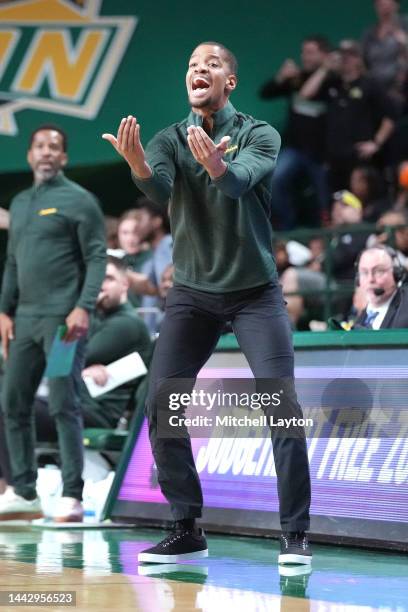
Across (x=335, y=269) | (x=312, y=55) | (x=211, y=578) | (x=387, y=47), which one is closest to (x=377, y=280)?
(x=211, y=578)

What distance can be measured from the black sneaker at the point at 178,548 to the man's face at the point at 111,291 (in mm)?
3434

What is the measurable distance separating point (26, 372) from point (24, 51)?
22.0ft

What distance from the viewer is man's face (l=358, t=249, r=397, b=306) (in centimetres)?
729

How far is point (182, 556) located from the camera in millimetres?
5422

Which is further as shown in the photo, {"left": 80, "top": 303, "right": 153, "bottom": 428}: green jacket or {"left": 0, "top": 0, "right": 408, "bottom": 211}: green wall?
{"left": 0, "top": 0, "right": 408, "bottom": 211}: green wall

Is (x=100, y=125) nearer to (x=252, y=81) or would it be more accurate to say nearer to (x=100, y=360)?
(x=252, y=81)

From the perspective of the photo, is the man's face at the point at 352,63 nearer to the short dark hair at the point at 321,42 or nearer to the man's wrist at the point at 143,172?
the short dark hair at the point at 321,42

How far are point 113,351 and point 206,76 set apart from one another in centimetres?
362

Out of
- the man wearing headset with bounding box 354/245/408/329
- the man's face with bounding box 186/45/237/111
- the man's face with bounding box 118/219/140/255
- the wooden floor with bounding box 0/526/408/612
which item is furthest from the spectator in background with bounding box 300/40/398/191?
the man's face with bounding box 186/45/237/111

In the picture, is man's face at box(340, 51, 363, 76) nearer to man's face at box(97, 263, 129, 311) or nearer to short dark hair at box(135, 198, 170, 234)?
short dark hair at box(135, 198, 170, 234)

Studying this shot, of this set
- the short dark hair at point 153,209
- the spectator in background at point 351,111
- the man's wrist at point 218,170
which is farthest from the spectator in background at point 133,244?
the man's wrist at point 218,170

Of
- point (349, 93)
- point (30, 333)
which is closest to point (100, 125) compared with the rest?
point (349, 93)

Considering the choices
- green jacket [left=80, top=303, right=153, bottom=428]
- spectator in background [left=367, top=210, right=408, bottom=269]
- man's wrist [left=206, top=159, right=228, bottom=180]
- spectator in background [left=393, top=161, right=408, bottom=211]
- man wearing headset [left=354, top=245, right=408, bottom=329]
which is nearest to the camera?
man's wrist [left=206, top=159, right=228, bottom=180]

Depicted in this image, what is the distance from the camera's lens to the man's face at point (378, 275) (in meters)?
7.29
